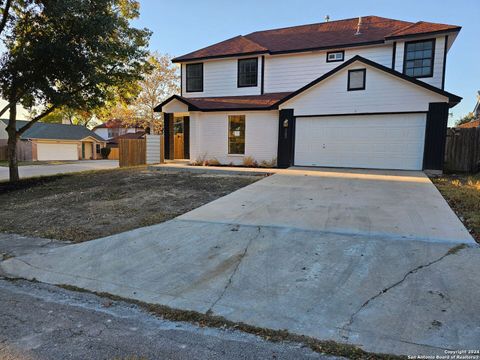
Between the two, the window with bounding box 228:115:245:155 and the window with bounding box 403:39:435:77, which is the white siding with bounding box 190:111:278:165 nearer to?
the window with bounding box 228:115:245:155

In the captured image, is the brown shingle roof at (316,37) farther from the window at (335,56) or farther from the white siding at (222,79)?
the white siding at (222,79)

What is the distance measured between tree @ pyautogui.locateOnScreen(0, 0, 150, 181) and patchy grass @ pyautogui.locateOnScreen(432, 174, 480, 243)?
12.0 meters

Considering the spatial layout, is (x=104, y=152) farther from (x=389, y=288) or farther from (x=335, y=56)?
(x=389, y=288)

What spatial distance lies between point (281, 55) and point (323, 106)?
174 inches

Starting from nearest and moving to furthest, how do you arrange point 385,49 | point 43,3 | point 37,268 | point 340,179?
point 37,268 < point 340,179 < point 43,3 < point 385,49

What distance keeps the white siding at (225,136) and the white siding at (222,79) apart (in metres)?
2.10

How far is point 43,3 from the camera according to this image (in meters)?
11.8

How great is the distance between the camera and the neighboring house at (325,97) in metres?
13.2

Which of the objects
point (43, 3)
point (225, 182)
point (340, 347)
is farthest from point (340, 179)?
point (43, 3)

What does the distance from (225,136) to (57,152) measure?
33158mm

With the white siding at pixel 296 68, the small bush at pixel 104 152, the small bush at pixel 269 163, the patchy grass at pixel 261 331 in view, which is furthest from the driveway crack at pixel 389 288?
the small bush at pixel 104 152

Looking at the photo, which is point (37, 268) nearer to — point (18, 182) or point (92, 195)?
point (92, 195)

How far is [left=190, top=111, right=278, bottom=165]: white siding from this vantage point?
51.6 feet

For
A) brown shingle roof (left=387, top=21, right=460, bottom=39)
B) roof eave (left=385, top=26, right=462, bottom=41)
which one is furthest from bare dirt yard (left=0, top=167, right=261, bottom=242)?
Result: brown shingle roof (left=387, top=21, right=460, bottom=39)
